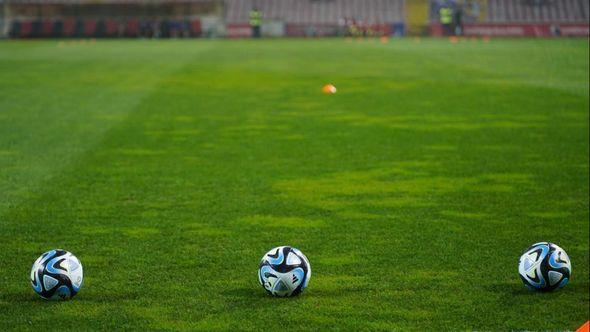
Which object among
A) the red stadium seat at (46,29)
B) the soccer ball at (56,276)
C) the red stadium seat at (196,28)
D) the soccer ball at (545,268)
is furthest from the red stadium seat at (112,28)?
the soccer ball at (545,268)

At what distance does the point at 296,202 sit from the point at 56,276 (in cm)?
423

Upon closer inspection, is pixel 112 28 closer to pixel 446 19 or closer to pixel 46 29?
pixel 46 29

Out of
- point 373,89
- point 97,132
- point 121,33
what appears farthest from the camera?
point 121,33

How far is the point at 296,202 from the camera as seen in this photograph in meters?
10.6

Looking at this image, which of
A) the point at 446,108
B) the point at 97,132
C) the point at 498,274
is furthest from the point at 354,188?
the point at 446,108

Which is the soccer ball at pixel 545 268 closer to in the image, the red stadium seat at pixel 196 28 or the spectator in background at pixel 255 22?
the spectator in background at pixel 255 22

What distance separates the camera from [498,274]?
7.72 metres

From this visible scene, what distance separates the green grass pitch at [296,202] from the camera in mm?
6832

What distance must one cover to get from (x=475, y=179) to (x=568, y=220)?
7.87 feet

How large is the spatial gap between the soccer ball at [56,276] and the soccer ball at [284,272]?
1.37 metres

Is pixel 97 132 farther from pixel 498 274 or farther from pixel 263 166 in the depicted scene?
pixel 498 274

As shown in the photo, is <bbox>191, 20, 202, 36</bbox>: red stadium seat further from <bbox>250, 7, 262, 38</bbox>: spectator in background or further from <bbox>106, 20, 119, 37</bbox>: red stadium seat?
<bbox>106, 20, 119, 37</bbox>: red stadium seat

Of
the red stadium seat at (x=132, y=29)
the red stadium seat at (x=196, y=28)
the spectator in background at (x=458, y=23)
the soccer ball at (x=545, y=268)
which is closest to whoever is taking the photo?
the soccer ball at (x=545, y=268)

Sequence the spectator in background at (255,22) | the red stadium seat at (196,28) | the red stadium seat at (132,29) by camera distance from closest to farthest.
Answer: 1. the spectator in background at (255,22)
2. the red stadium seat at (132,29)
3. the red stadium seat at (196,28)
